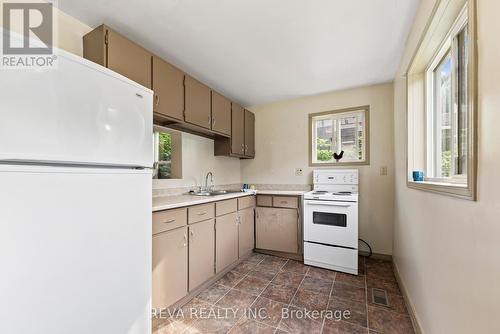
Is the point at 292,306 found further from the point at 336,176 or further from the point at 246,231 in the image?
the point at 336,176

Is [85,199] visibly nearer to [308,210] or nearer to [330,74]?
[308,210]

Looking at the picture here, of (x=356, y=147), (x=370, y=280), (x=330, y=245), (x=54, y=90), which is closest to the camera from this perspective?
(x=54, y=90)

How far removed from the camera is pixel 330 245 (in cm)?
244

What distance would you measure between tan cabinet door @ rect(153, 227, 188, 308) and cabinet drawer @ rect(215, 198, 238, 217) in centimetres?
50

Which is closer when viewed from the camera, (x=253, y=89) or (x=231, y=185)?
(x=253, y=89)

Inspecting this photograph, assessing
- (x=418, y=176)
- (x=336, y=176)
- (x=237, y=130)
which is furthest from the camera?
(x=237, y=130)

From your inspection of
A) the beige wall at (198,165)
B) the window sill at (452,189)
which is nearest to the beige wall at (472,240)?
the window sill at (452,189)

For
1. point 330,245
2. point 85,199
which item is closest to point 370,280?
point 330,245

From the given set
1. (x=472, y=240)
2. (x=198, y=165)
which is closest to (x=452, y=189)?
(x=472, y=240)

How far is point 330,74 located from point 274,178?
1.72m

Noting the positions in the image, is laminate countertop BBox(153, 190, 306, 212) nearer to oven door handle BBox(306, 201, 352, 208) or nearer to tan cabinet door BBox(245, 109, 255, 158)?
oven door handle BBox(306, 201, 352, 208)

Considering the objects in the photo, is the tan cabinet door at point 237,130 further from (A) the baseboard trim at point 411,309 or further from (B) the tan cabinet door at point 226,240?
(A) the baseboard trim at point 411,309

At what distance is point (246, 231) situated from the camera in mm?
2803

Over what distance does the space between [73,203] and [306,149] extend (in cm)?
292
